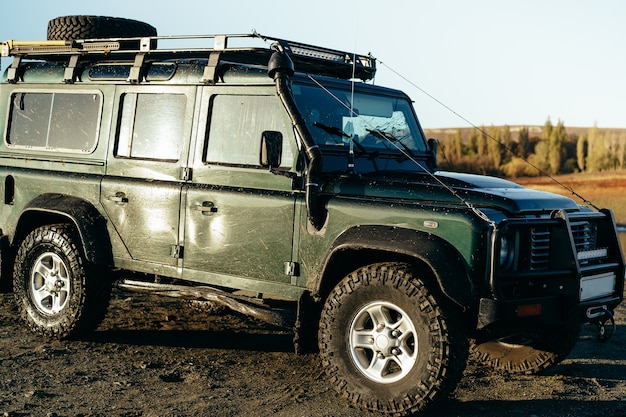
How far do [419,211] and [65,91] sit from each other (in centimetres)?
387

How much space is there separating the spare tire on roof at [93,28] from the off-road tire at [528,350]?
14.5ft

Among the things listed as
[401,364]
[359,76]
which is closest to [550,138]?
[359,76]

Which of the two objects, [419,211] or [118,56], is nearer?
[419,211]

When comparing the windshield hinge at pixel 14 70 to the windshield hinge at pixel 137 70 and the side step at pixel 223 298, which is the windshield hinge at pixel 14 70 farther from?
the side step at pixel 223 298

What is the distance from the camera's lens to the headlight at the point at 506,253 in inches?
213

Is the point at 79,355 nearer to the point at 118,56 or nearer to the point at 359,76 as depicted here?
the point at 118,56

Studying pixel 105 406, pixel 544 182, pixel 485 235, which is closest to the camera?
pixel 485 235

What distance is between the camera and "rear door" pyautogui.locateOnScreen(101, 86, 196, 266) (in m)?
6.75

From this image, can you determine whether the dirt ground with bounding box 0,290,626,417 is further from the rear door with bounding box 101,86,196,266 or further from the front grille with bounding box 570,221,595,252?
the front grille with bounding box 570,221,595,252

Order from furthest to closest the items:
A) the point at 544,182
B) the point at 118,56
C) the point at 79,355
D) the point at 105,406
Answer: the point at 544,182, the point at 118,56, the point at 79,355, the point at 105,406

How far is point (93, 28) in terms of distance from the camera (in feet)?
26.6

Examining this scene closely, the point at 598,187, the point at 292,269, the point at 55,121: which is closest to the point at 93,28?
the point at 55,121

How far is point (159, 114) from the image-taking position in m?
7.00

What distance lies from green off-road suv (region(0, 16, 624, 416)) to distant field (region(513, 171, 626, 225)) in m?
22.1
